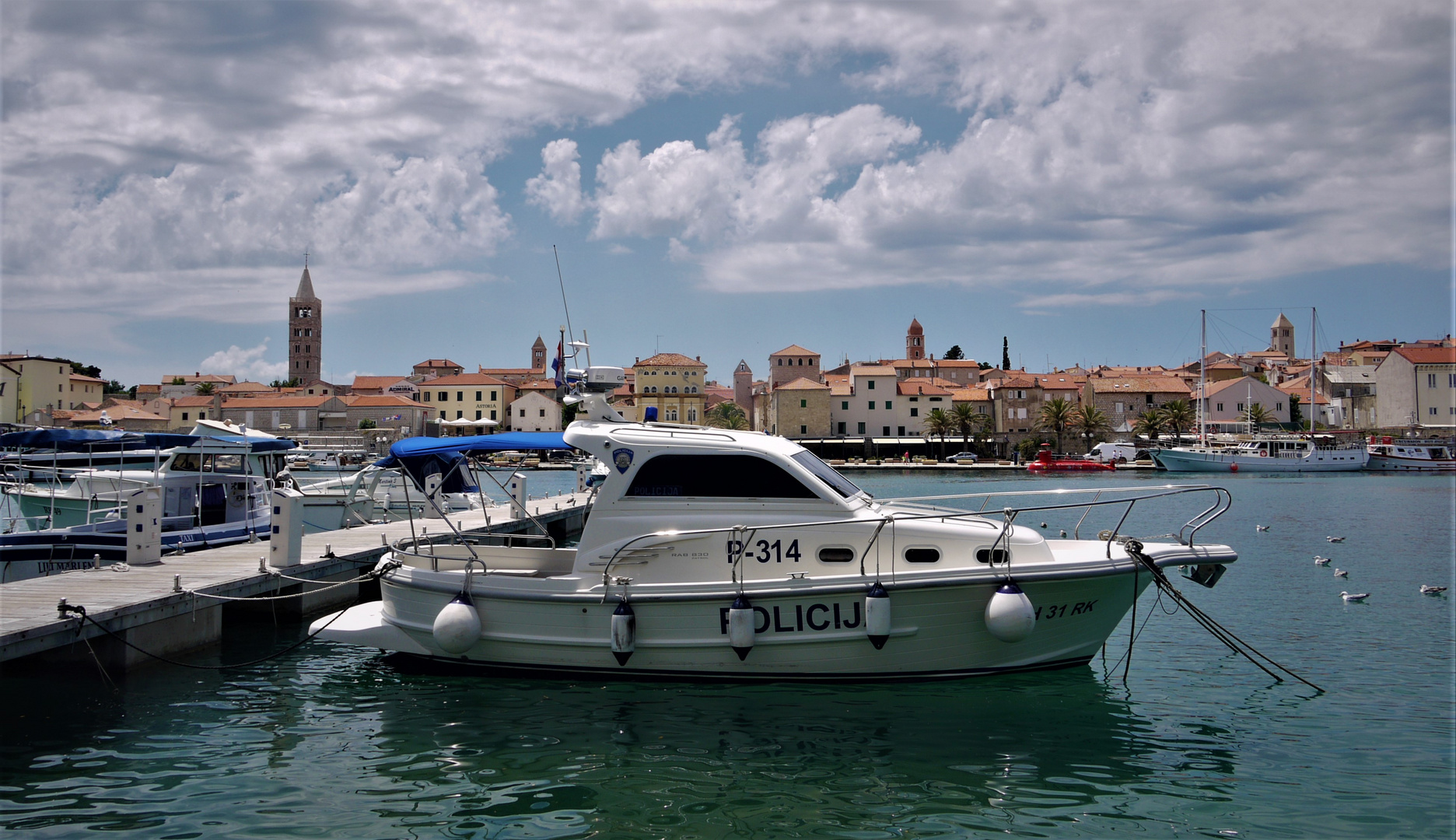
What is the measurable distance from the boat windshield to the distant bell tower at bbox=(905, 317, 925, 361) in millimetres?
117458

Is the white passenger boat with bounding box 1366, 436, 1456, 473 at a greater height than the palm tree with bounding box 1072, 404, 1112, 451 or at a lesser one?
lesser

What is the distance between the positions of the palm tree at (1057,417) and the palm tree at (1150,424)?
20.6 feet

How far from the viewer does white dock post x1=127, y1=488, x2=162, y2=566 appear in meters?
13.0

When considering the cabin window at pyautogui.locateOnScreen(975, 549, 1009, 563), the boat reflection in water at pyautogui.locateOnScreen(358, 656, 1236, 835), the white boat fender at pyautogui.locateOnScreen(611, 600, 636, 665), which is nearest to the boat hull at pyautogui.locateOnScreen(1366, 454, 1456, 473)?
the boat reflection in water at pyautogui.locateOnScreen(358, 656, 1236, 835)

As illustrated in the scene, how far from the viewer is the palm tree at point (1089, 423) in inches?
3302

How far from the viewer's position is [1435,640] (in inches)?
516

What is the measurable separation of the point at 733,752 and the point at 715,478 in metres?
2.92

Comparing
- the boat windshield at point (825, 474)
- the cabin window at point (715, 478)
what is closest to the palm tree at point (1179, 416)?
the boat windshield at point (825, 474)

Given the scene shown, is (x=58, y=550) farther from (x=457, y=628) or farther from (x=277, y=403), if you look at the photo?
(x=277, y=403)

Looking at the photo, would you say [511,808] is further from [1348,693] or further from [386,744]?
[1348,693]

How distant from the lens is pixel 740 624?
9.14m

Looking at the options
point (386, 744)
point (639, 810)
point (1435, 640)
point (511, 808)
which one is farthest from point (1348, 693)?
point (386, 744)

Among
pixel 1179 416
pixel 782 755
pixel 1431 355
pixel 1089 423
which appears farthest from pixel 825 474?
pixel 1431 355

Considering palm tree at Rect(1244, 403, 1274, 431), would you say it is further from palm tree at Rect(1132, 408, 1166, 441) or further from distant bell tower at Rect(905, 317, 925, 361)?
distant bell tower at Rect(905, 317, 925, 361)
